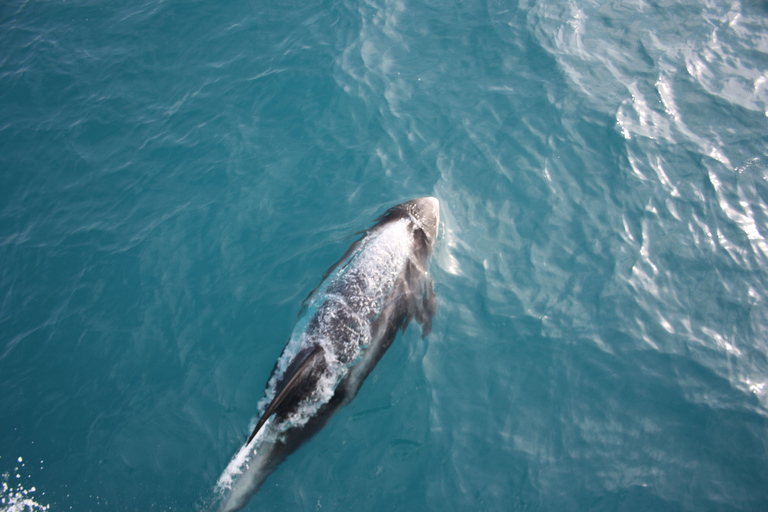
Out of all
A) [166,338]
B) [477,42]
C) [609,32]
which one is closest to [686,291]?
[609,32]

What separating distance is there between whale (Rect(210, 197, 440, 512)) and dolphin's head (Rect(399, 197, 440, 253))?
0.10ft

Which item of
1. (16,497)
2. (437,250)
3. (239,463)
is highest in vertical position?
(437,250)

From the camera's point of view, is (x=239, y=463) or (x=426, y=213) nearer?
(x=239, y=463)

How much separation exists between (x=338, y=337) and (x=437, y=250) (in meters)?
3.23

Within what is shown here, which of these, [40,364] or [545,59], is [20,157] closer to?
[40,364]

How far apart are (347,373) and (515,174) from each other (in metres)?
6.12

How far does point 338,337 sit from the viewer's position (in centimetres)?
676

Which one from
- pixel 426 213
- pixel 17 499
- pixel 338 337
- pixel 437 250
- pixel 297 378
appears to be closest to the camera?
pixel 297 378

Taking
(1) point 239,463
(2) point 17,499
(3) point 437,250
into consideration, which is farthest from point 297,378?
(2) point 17,499

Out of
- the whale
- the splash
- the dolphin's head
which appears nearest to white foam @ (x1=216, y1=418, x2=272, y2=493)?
the whale

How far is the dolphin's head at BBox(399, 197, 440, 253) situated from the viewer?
8.70 m

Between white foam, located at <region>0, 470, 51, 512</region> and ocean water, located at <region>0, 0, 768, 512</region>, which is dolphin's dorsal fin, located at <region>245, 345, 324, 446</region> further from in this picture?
white foam, located at <region>0, 470, 51, 512</region>

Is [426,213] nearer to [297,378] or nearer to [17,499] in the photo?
[297,378]

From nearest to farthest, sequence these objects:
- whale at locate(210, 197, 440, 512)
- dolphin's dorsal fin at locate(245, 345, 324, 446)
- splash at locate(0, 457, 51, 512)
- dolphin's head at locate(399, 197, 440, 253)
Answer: dolphin's dorsal fin at locate(245, 345, 324, 446), whale at locate(210, 197, 440, 512), splash at locate(0, 457, 51, 512), dolphin's head at locate(399, 197, 440, 253)
